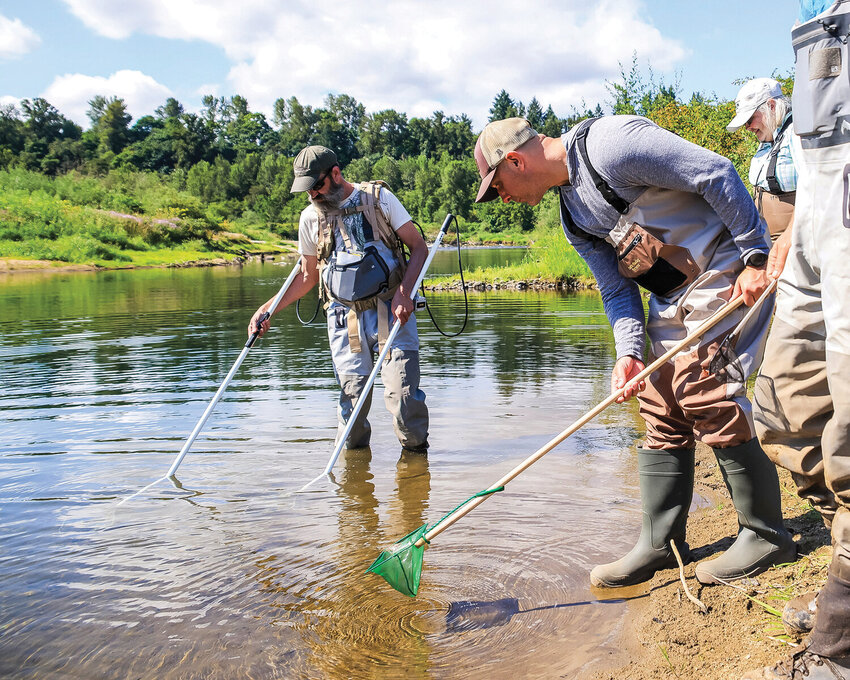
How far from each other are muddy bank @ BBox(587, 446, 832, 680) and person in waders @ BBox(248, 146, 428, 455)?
2616 millimetres

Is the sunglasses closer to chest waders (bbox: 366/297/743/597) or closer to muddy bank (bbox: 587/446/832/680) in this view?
chest waders (bbox: 366/297/743/597)

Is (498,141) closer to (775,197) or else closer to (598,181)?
(598,181)

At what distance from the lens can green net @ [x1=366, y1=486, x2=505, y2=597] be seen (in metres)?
3.23

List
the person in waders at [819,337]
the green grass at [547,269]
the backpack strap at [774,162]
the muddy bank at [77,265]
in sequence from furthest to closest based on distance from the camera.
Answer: the muddy bank at [77,265], the green grass at [547,269], the backpack strap at [774,162], the person in waders at [819,337]

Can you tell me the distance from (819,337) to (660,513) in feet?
4.55

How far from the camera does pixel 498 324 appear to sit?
45.4 ft

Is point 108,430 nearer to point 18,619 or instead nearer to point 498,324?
point 18,619

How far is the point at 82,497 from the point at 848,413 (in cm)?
467

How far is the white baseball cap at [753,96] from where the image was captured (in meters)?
5.07

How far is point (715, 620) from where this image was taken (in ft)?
9.12

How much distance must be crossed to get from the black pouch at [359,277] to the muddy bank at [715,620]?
113 inches

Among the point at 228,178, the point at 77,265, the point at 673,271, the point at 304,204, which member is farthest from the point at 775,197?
the point at 228,178

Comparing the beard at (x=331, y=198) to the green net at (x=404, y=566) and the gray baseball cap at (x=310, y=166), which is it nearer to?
the gray baseball cap at (x=310, y=166)

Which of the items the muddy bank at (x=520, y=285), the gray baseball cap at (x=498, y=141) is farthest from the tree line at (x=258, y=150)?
the gray baseball cap at (x=498, y=141)
